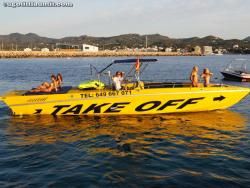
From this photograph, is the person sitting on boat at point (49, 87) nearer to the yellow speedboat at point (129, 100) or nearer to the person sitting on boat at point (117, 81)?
the yellow speedboat at point (129, 100)

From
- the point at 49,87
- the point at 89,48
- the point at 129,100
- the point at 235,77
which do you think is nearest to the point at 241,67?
the point at 235,77

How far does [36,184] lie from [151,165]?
347 cm

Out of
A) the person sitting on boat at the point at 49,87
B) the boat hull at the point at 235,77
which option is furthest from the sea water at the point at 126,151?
the boat hull at the point at 235,77

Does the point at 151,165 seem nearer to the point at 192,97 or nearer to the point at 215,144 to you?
the point at 215,144

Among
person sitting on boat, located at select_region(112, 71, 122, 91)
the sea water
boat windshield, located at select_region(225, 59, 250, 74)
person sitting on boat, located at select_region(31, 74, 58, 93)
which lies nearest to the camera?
the sea water

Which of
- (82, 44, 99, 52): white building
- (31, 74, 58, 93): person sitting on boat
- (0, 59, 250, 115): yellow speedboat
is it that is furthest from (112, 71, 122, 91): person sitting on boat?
(82, 44, 99, 52): white building

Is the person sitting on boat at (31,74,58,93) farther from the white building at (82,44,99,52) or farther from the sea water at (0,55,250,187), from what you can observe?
the white building at (82,44,99,52)

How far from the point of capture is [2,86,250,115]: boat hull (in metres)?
16.6

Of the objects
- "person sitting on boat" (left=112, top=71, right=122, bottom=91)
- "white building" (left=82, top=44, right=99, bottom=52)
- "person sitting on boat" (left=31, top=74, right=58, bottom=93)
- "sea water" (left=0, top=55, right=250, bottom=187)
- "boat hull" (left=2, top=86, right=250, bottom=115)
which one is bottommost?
"sea water" (left=0, top=55, right=250, bottom=187)

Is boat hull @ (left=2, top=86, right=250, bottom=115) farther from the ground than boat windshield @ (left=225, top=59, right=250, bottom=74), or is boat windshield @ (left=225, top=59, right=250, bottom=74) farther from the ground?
boat windshield @ (left=225, top=59, right=250, bottom=74)

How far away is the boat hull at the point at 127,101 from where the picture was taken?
54.4 feet

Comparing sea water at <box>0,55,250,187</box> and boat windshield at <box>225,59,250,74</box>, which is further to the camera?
boat windshield at <box>225,59,250,74</box>

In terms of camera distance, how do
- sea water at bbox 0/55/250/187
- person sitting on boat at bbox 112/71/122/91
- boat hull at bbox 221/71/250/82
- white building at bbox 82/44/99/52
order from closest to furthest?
sea water at bbox 0/55/250/187 → person sitting on boat at bbox 112/71/122/91 → boat hull at bbox 221/71/250/82 → white building at bbox 82/44/99/52

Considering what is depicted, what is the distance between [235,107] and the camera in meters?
19.9
